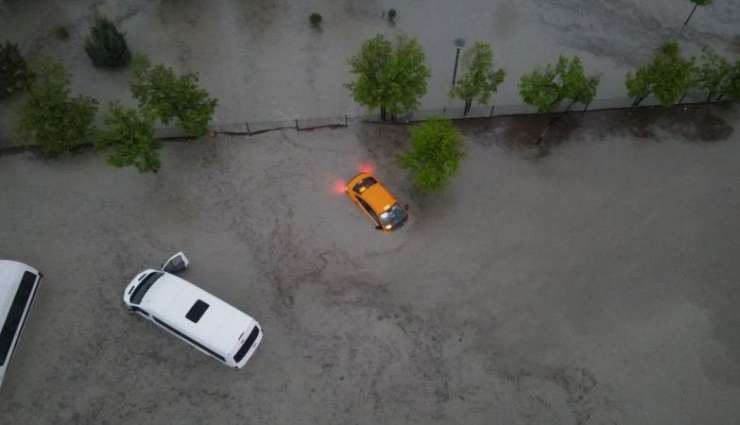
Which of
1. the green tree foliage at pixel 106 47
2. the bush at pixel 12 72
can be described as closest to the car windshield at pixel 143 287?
the bush at pixel 12 72

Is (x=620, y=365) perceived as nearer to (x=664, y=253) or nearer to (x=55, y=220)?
(x=664, y=253)

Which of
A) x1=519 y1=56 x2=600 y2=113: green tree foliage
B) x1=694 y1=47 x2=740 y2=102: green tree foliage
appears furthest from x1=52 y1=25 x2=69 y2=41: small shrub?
x1=694 y1=47 x2=740 y2=102: green tree foliage

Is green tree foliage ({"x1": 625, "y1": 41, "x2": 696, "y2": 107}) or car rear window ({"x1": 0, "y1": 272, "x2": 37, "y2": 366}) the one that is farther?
green tree foliage ({"x1": 625, "y1": 41, "x2": 696, "y2": 107})

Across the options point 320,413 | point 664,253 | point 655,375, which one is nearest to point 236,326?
point 320,413

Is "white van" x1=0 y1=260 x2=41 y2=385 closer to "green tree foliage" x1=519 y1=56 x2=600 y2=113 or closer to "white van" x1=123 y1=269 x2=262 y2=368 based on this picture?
"white van" x1=123 y1=269 x2=262 y2=368

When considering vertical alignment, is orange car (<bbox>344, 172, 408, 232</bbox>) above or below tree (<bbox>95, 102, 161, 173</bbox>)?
below

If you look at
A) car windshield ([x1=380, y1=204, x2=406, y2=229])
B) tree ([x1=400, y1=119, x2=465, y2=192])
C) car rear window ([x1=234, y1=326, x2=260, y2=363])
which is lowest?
car rear window ([x1=234, y1=326, x2=260, y2=363])

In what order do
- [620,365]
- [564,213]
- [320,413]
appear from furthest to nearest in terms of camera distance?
[564,213] < [620,365] < [320,413]

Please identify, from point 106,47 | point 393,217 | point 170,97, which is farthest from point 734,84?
point 106,47
